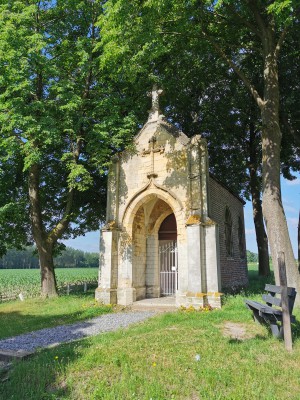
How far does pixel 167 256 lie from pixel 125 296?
3129 millimetres

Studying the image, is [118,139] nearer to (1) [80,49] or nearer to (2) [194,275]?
(1) [80,49]

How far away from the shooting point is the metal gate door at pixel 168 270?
48.1 feet

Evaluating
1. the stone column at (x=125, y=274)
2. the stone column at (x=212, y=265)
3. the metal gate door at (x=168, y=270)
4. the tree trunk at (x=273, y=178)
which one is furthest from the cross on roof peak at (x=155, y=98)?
the metal gate door at (x=168, y=270)

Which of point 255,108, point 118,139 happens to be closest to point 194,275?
Answer: point 118,139

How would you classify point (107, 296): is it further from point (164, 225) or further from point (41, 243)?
point (41, 243)

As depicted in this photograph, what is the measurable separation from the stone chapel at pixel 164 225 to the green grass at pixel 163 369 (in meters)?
4.30

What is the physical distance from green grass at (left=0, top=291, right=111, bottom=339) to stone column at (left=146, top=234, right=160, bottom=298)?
264 cm

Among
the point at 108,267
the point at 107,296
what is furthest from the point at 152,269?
the point at 107,296

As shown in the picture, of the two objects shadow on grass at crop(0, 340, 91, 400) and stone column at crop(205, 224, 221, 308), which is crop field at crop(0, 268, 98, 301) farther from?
shadow on grass at crop(0, 340, 91, 400)

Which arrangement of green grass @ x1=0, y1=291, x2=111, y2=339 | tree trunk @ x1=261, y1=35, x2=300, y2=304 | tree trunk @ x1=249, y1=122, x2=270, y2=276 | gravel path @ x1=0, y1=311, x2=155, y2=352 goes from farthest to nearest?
tree trunk @ x1=249, y1=122, x2=270, y2=276 → tree trunk @ x1=261, y1=35, x2=300, y2=304 → green grass @ x1=0, y1=291, x2=111, y2=339 → gravel path @ x1=0, y1=311, x2=155, y2=352

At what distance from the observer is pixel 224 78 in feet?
64.3

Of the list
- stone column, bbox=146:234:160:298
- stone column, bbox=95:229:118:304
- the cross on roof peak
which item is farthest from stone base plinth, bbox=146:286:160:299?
the cross on roof peak

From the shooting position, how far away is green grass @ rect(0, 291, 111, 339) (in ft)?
30.7

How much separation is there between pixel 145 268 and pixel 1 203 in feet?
24.5
